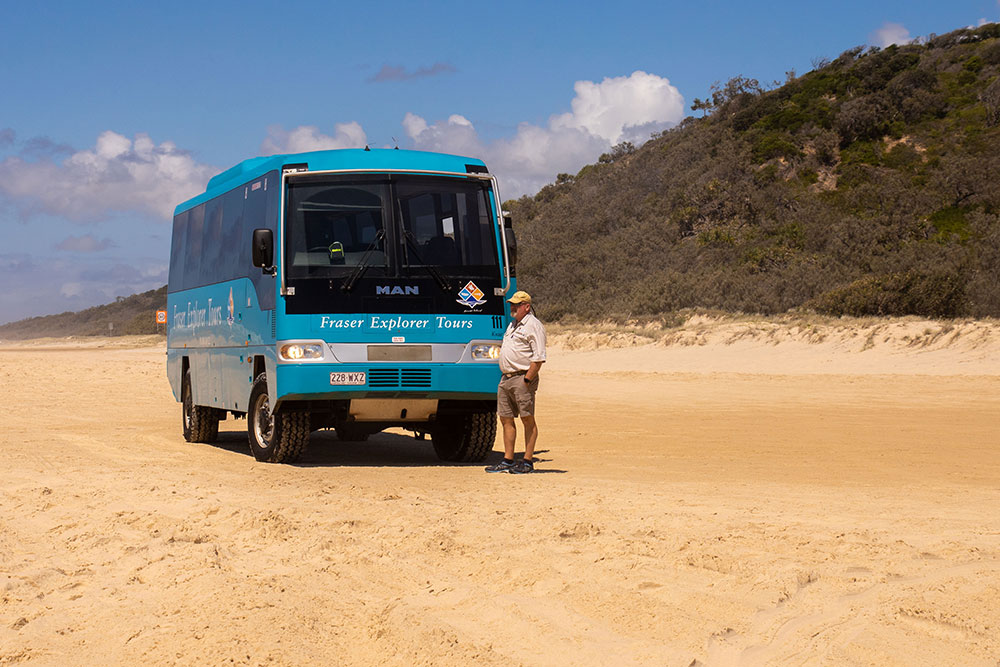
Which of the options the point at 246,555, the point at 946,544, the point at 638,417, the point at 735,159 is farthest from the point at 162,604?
the point at 735,159

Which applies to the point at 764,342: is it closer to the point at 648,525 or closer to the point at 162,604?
the point at 648,525

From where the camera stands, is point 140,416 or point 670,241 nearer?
point 140,416

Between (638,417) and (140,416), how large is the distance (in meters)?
9.53

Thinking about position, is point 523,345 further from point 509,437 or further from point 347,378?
point 347,378

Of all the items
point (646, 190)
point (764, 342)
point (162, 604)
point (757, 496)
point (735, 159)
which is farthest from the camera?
point (646, 190)

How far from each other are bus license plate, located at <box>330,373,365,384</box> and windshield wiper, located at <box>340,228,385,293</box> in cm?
90

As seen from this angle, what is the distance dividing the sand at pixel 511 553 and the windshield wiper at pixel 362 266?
6.59 feet

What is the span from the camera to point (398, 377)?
12523mm

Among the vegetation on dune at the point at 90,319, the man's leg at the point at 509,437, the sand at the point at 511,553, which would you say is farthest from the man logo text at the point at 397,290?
the vegetation on dune at the point at 90,319

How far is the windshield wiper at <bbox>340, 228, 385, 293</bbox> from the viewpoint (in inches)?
489

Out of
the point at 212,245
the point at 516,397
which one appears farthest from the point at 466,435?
the point at 212,245

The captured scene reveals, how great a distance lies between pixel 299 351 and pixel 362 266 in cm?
114

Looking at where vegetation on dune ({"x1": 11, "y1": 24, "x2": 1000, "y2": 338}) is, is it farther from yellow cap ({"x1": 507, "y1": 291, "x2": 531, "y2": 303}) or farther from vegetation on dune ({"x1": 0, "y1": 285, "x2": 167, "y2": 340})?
vegetation on dune ({"x1": 0, "y1": 285, "x2": 167, "y2": 340})

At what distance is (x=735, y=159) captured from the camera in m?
59.0
